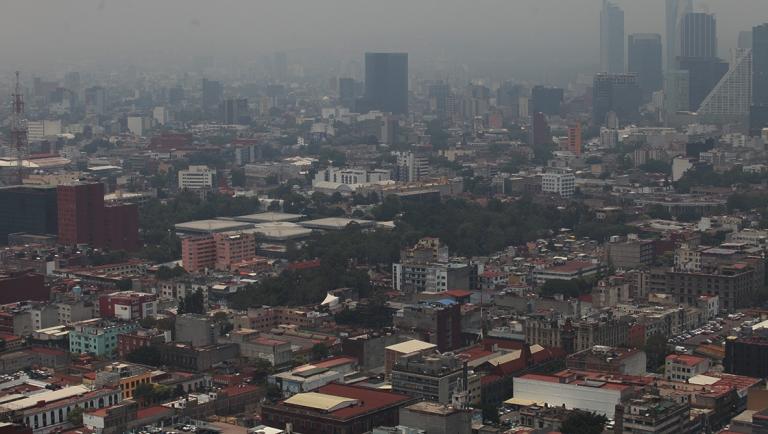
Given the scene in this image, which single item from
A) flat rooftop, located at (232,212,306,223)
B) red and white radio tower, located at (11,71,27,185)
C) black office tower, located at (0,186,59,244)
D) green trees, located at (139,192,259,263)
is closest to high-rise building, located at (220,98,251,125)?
red and white radio tower, located at (11,71,27,185)

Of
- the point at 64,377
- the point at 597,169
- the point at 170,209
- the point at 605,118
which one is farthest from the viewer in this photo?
the point at 605,118

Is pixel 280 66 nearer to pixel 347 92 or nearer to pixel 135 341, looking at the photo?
pixel 347 92

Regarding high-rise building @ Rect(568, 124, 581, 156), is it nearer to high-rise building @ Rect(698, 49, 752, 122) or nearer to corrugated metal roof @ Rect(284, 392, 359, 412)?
high-rise building @ Rect(698, 49, 752, 122)

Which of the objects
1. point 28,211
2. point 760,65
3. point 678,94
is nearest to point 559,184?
point 28,211

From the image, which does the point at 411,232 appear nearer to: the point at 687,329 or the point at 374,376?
the point at 687,329

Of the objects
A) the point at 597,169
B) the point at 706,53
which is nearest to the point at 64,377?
the point at 597,169

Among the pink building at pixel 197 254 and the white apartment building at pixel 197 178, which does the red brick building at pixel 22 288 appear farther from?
the white apartment building at pixel 197 178
